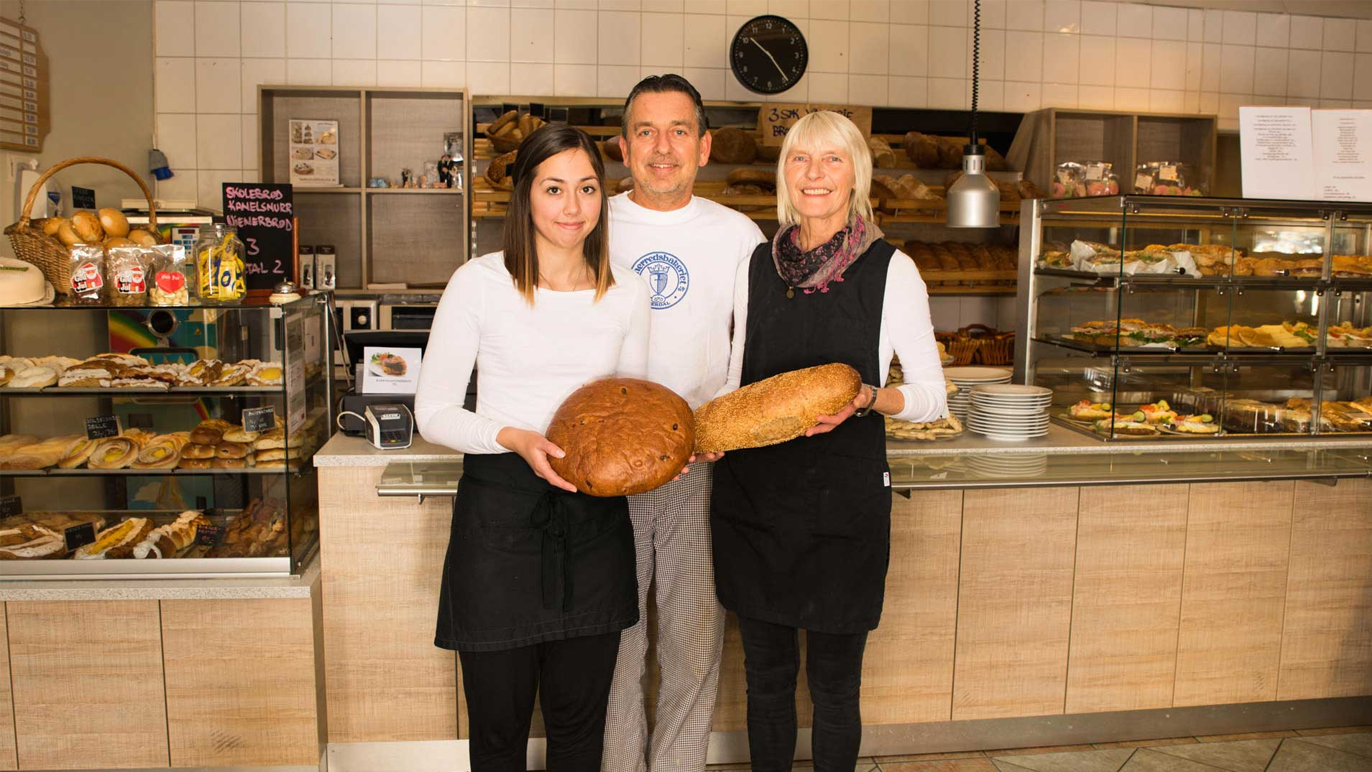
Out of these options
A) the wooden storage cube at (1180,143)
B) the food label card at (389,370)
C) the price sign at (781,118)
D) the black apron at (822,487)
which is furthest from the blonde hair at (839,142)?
the wooden storage cube at (1180,143)

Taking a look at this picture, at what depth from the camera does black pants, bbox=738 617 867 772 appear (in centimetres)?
213

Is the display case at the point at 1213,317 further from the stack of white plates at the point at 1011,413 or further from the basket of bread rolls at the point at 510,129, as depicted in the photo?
the basket of bread rolls at the point at 510,129

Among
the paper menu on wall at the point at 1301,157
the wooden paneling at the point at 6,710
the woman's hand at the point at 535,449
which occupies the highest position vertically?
the paper menu on wall at the point at 1301,157

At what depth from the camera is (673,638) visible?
2311 millimetres

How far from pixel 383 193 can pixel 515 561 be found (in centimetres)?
357

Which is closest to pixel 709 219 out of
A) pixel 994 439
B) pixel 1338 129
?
pixel 994 439

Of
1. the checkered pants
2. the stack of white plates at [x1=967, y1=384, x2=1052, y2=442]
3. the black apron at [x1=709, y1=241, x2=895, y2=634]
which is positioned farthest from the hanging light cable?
the checkered pants

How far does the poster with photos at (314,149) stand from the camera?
4941mm

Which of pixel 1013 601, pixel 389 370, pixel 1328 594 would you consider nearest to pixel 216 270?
pixel 389 370

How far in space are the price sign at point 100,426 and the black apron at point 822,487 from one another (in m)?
1.59

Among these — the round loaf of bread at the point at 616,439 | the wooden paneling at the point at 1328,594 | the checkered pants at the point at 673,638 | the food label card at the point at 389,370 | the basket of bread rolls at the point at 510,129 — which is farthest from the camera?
the basket of bread rolls at the point at 510,129

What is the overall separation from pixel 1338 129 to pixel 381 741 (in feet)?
10.6

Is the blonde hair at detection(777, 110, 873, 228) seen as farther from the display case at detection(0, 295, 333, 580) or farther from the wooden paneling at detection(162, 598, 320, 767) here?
the wooden paneling at detection(162, 598, 320, 767)

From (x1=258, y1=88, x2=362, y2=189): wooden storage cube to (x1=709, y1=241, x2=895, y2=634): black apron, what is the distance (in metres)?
3.51
